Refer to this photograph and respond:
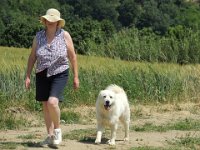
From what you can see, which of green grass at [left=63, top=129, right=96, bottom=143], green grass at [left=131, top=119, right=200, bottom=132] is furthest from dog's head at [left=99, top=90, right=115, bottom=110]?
green grass at [left=131, top=119, right=200, bottom=132]

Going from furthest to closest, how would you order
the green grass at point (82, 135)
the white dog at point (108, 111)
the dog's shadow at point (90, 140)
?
the green grass at point (82, 135) → the dog's shadow at point (90, 140) → the white dog at point (108, 111)

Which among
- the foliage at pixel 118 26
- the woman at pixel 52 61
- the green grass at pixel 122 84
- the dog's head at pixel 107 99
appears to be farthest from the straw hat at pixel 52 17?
the foliage at pixel 118 26

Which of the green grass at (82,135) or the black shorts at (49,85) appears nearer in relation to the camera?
the black shorts at (49,85)

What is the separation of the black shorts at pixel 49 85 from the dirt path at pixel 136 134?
79 centimetres

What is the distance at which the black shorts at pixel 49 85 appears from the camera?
7.95 metres

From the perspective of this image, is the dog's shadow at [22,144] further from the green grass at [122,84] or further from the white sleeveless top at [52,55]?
the green grass at [122,84]

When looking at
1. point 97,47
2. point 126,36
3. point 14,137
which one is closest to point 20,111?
point 14,137

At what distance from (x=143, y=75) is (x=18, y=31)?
38.1 meters

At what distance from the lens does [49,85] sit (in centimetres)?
804

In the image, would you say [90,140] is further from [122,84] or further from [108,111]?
[122,84]

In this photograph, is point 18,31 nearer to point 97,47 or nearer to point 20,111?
point 97,47

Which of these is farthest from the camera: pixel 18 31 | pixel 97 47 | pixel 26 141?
pixel 18 31

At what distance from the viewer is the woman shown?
792cm

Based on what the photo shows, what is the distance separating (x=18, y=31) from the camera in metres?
51.6
